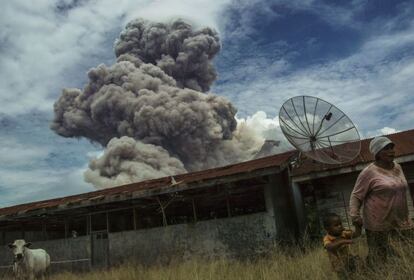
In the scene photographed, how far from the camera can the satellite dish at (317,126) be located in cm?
1249

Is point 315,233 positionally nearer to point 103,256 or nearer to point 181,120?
point 103,256

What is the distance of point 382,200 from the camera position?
169 inches

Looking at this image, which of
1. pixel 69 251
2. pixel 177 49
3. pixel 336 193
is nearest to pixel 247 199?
pixel 336 193

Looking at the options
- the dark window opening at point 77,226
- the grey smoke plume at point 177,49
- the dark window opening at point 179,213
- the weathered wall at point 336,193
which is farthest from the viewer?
the grey smoke plume at point 177,49

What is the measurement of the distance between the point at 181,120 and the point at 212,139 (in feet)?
16.8

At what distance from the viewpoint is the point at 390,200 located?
13.9 ft

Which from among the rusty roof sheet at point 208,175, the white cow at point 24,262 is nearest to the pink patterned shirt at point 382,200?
the rusty roof sheet at point 208,175

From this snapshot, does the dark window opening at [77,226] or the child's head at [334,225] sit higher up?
the dark window opening at [77,226]

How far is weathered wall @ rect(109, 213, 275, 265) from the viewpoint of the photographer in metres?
11.6

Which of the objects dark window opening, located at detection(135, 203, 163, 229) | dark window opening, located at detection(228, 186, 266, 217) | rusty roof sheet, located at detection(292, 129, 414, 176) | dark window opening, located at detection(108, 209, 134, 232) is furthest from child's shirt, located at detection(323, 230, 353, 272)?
dark window opening, located at detection(108, 209, 134, 232)

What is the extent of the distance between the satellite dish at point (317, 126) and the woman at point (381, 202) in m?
7.89

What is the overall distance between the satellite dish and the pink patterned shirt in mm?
7919

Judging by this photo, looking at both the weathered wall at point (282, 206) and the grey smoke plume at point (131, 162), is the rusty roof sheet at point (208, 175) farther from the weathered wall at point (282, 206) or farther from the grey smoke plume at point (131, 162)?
the grey smoke plume at point (131, 162)

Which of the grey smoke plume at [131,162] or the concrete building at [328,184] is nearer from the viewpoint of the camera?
the concrete building at [328,184]
